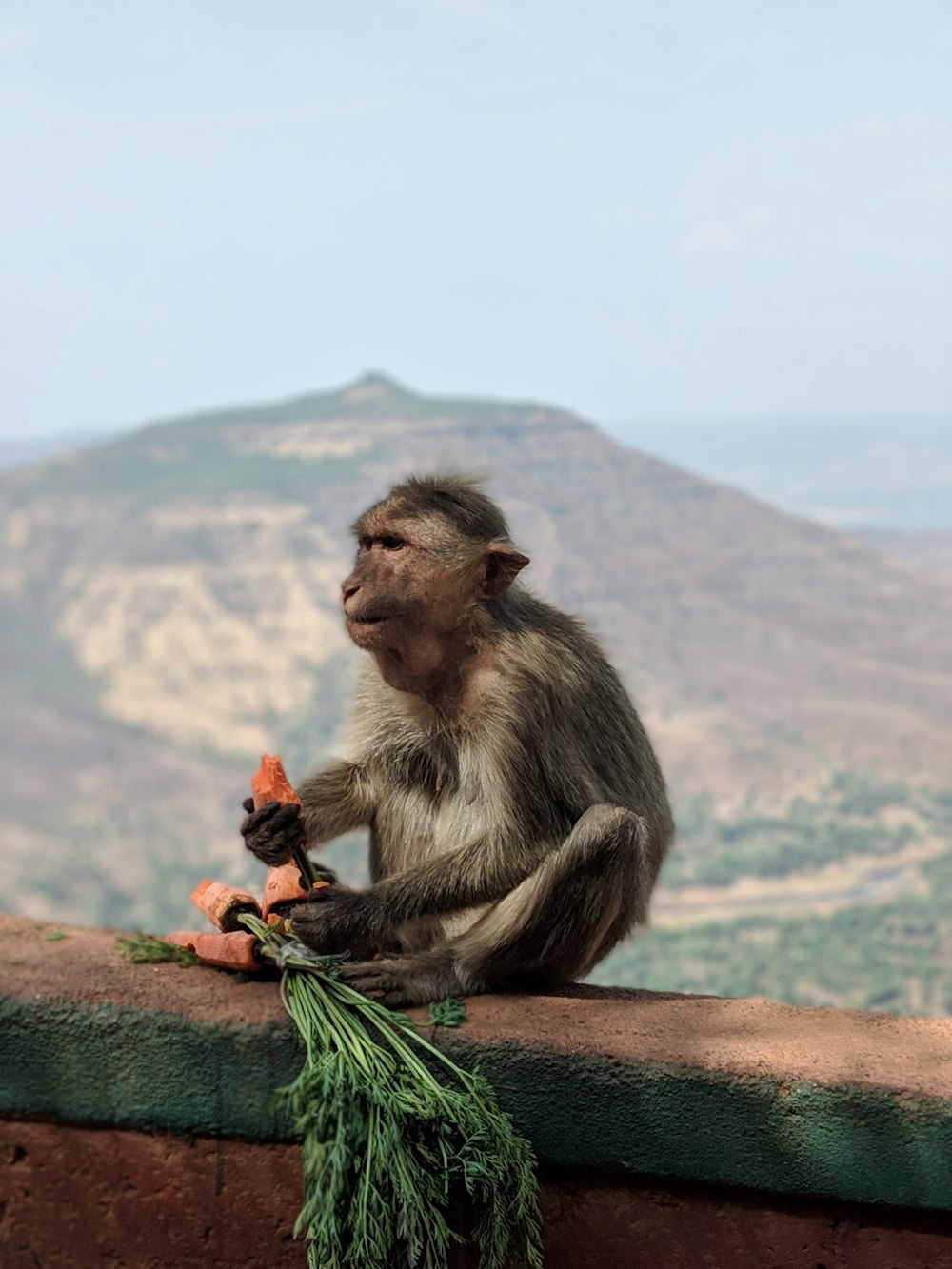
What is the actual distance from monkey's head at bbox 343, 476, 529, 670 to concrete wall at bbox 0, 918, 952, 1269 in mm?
1230

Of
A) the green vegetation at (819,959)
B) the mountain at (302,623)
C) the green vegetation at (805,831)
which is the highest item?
the mountain at (302,623)

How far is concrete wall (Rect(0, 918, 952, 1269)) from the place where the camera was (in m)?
3.99

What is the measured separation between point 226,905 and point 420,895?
636 mm

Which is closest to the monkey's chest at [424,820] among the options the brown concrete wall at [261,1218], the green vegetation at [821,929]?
the brown concrete wall at [261,1218]

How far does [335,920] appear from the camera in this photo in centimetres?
474

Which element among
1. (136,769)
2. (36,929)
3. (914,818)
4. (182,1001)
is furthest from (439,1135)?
(136,769)

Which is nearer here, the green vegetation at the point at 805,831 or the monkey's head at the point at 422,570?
the monkey's head at the point at 422,570

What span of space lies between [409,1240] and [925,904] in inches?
3093

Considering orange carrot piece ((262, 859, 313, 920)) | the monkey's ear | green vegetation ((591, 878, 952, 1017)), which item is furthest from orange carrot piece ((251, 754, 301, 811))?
green vegetation ((591, 878, 952, 1017))

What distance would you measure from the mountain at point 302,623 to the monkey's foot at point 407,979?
8369 centimetres

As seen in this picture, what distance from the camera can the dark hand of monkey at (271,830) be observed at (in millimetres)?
4652

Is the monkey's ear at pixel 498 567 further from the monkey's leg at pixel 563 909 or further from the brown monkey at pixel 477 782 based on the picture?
the monkey's leg at pixel 563 909

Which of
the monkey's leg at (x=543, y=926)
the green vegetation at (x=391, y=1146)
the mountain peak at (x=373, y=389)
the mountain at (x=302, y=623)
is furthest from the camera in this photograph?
the mountain peak at (x=373, y=389)

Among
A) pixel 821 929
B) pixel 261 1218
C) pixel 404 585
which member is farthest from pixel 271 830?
pixel 821 929
